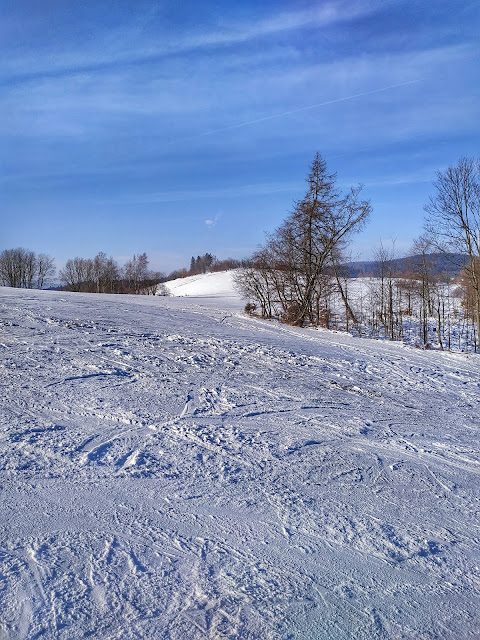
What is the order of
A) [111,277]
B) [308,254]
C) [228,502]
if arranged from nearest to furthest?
[228,502], [308,254], [111,277]

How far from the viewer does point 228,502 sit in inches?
189

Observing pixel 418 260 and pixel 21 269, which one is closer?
pixel 418 260

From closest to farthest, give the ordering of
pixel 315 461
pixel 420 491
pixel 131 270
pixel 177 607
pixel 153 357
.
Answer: pixel 177 607 < pixel 420 491 < pixel 315 461 < pixel 153 357 < pixel 131 270

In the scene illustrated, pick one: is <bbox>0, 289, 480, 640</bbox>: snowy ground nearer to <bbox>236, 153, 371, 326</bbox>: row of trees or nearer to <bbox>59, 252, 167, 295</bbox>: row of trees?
<bbox>236, 153, 371, 326</bbox>: row of trees

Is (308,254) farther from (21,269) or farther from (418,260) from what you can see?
(21,269)

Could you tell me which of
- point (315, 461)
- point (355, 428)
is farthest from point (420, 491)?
point (355, 428)

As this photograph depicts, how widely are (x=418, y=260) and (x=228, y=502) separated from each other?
28.2 meters

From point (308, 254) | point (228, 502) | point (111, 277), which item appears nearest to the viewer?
point (228, 502)

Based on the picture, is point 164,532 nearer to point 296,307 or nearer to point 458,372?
point 458,372

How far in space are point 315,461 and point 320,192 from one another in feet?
54.9

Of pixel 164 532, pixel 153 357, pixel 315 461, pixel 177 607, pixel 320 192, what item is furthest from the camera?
pixel 320 192

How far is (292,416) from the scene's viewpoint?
7457 millimetres

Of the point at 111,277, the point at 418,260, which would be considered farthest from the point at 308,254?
the point at 111,277

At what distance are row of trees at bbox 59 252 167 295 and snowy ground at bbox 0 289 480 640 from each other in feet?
185
